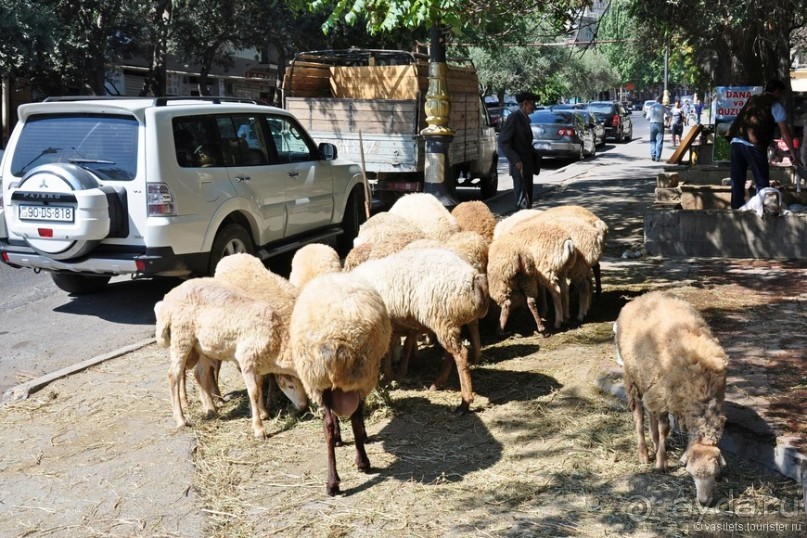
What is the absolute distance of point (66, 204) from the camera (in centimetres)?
755

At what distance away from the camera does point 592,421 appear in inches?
208

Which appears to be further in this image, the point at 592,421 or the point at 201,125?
the point at 201,125

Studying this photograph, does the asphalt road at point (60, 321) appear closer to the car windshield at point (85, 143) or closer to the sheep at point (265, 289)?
the car windshield at point (85, 143)

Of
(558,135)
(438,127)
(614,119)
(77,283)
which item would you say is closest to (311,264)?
(77,283)

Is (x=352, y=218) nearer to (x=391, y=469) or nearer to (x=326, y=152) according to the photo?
(x=326, y=152)

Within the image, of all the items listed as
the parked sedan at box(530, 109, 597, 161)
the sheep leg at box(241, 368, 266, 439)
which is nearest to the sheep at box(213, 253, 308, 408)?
the sheep leg at box(241, 368, 266, 439)

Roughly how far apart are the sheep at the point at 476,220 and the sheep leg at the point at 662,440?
3.71 metres

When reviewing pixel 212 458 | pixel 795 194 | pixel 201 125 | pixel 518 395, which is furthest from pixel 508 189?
pixel 212 458

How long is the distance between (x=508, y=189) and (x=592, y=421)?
46.1 feet

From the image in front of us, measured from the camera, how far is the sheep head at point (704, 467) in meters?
3.98

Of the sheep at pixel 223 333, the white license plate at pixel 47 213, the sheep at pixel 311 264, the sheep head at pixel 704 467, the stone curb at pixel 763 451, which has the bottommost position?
the stone curb at pixel 763 451

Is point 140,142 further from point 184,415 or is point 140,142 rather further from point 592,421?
point 592,421

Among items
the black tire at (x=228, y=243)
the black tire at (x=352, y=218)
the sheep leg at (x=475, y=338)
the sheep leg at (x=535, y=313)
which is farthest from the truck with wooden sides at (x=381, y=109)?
the sheep leg at (x=475, y=338)

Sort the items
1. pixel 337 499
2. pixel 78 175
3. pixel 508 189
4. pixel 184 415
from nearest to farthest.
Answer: pixel 337 499 < pixel 184 415 < pixel 78 175 < pixel 508 189
